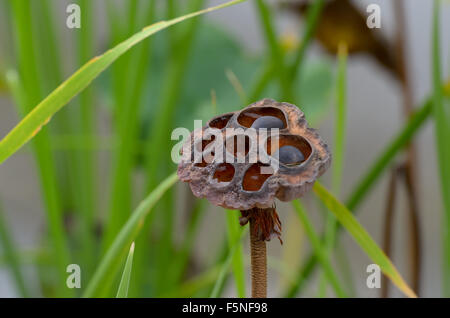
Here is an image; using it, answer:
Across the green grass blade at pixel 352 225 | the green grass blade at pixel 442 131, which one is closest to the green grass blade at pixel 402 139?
the green grass blade at pixel 442 131

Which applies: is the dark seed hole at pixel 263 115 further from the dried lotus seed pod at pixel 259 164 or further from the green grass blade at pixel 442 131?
the green grass blade at pixel 442 131

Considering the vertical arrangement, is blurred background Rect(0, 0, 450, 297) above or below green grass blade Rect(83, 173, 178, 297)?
above

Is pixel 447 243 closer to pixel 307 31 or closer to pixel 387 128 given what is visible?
pixel 307 31

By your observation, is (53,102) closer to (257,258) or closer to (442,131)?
(257,258)

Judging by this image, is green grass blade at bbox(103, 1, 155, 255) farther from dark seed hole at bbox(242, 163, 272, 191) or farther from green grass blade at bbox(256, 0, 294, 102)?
dark seed hole at bbox(242, 163, 272, 191)

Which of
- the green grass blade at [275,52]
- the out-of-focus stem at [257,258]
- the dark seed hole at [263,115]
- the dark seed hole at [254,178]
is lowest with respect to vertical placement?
the out-of-focus stem at [257,258]

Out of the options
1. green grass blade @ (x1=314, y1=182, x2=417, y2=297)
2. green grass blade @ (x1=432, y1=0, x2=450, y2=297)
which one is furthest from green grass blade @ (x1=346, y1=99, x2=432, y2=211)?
green grass blade @ (x1=314, y1=182, x2=417, y2=297)
